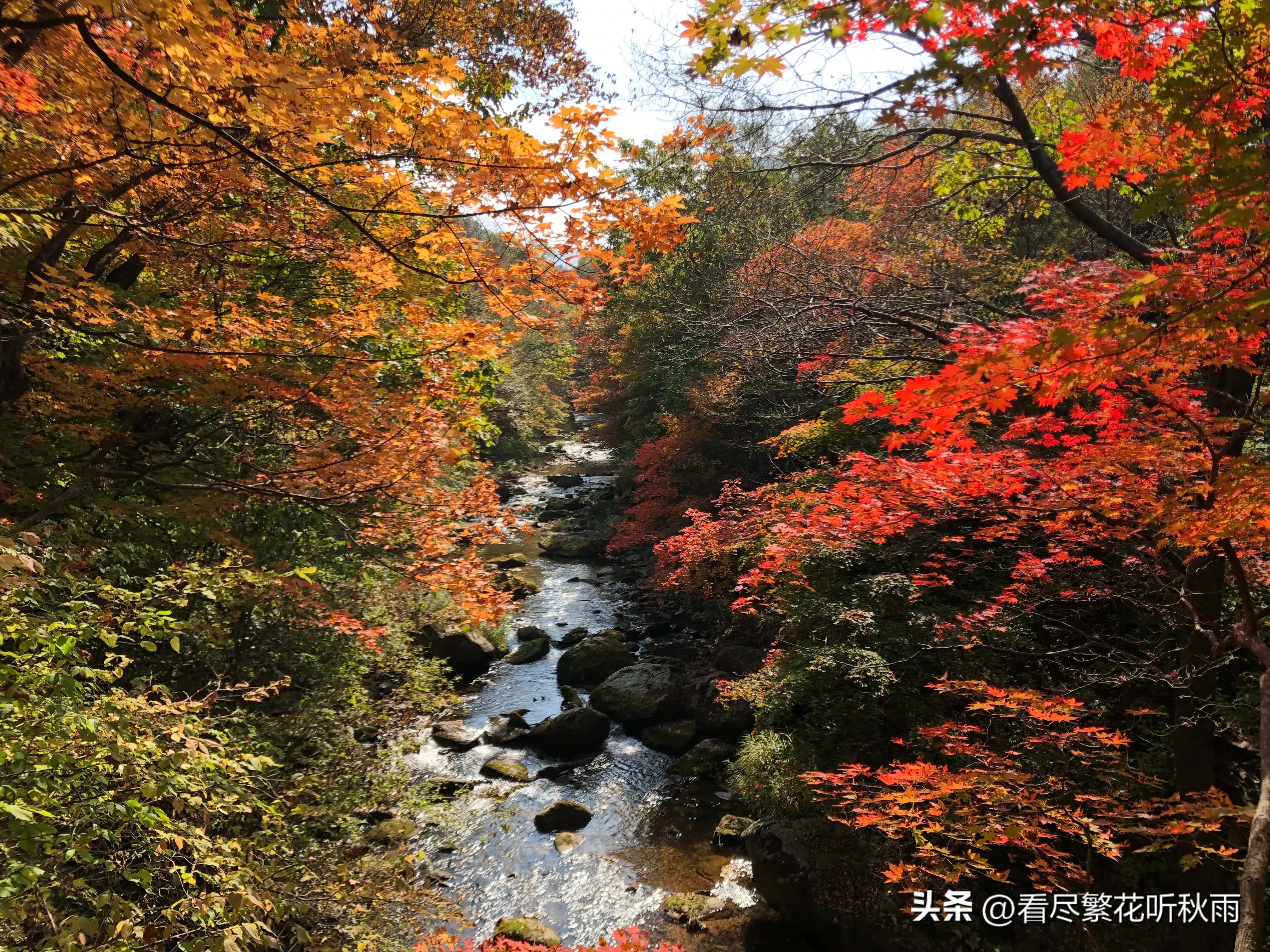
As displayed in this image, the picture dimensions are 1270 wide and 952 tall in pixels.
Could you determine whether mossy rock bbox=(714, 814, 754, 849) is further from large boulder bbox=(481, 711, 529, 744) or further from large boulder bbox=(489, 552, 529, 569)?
large boulder bbox=(489, 552, 529, 569)

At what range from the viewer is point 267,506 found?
6.98 meters

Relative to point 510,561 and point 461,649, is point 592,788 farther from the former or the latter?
point 510,561

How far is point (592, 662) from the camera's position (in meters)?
12.4

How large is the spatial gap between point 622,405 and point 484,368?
18085mm

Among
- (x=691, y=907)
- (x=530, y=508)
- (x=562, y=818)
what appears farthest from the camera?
(x=562, y=818)

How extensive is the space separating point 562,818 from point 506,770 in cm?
142

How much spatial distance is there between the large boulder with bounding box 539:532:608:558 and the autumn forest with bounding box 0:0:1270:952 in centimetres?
946

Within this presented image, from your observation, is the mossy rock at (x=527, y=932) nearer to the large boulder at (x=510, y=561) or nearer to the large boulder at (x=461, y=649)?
the large boulder at (x=461, y=649)

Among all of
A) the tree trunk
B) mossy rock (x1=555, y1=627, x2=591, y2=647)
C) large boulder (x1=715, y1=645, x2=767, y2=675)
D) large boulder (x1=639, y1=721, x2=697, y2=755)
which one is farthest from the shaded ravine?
the tree trunk

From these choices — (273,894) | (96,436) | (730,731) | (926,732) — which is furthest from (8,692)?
(730,731)

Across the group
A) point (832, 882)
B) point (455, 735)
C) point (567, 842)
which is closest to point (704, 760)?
point (567, 842)

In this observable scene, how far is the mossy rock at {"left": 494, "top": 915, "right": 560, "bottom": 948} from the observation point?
6.38 meters

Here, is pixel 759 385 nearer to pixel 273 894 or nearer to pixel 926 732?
pixel 926 732

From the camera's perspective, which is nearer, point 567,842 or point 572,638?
point 567,842
